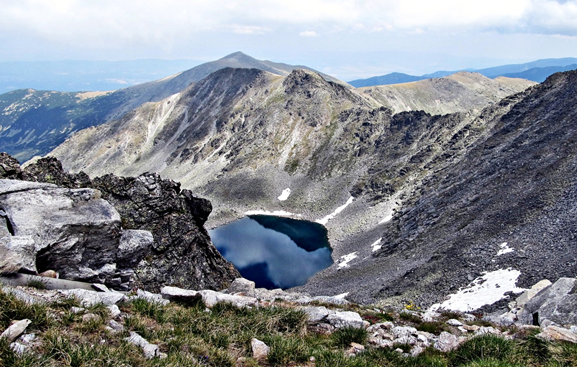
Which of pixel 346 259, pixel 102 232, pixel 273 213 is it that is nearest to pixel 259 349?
pixel 102 232

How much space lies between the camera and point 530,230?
3766cm

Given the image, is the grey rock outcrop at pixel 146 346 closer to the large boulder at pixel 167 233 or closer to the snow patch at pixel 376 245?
the large boulder at pixel 167 233

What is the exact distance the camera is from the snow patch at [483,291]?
94.1ft

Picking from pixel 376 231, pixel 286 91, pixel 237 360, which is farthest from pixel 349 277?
pixel 286 91

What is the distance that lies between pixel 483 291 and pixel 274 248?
5834 cm

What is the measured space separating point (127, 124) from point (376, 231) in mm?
150334

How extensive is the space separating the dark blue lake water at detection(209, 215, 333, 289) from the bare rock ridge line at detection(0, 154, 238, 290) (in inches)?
1744

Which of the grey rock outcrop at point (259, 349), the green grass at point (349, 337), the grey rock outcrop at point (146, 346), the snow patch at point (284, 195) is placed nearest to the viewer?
the grey rock outcrop at point (146, 346)

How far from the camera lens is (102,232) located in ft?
44.9

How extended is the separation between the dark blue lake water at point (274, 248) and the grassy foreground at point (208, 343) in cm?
5720

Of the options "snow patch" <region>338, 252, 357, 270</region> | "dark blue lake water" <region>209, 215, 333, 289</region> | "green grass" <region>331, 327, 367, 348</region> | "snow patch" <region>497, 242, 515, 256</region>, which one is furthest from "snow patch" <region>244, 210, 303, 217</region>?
"green grass" <region>331, 327, 367, 348</region>

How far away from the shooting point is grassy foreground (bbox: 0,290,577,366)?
649cm

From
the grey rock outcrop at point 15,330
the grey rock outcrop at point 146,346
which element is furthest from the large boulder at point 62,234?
the grey rock outcrop at point 146,346

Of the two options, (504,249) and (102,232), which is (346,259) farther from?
(102,232)
